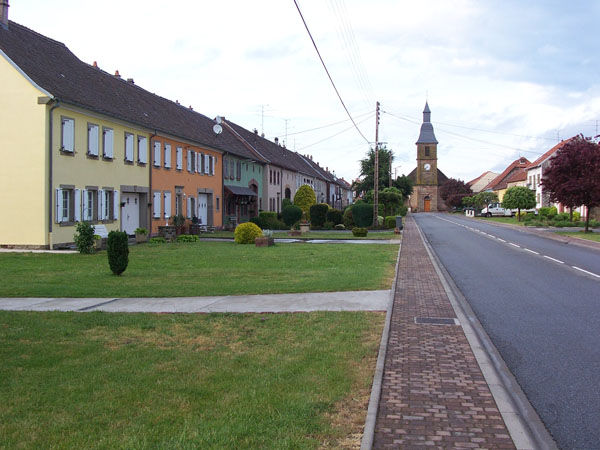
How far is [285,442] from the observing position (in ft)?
14.0

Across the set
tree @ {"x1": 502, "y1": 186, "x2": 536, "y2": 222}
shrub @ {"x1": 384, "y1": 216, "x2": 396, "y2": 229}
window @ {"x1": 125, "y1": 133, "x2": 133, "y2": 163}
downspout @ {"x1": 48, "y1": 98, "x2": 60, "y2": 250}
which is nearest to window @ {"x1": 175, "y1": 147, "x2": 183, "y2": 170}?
window @ {"x1": 125, "y1": 133, "x2": 133, "y2": 163}

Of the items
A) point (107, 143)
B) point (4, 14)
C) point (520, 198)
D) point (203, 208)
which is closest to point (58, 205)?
point (107, 143)

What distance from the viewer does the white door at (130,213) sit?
29.3 meters

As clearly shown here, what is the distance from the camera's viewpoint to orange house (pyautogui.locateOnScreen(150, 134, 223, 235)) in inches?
1278

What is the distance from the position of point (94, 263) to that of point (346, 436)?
1537 cm

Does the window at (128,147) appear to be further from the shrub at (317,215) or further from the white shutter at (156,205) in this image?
the shrub at (317,215)

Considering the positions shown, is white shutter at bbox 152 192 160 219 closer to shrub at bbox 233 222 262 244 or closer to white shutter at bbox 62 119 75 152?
shrub at bbox 233 222 262 244

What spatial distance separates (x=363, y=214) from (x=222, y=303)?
35362mm

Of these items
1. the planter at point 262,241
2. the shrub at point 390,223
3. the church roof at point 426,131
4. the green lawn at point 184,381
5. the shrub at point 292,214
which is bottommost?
the green lawn at point 184,381

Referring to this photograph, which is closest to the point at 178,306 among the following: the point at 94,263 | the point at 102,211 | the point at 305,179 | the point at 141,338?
the point at 141,338

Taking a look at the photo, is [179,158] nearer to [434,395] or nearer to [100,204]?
[100,204]

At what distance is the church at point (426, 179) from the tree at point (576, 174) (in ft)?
255

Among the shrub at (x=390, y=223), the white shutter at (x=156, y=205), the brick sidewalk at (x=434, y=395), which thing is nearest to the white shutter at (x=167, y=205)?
the white shutter at (x=156, y=205)

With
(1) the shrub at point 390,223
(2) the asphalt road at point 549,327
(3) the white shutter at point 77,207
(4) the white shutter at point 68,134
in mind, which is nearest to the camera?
(2) the asphalt road at point 549,327
